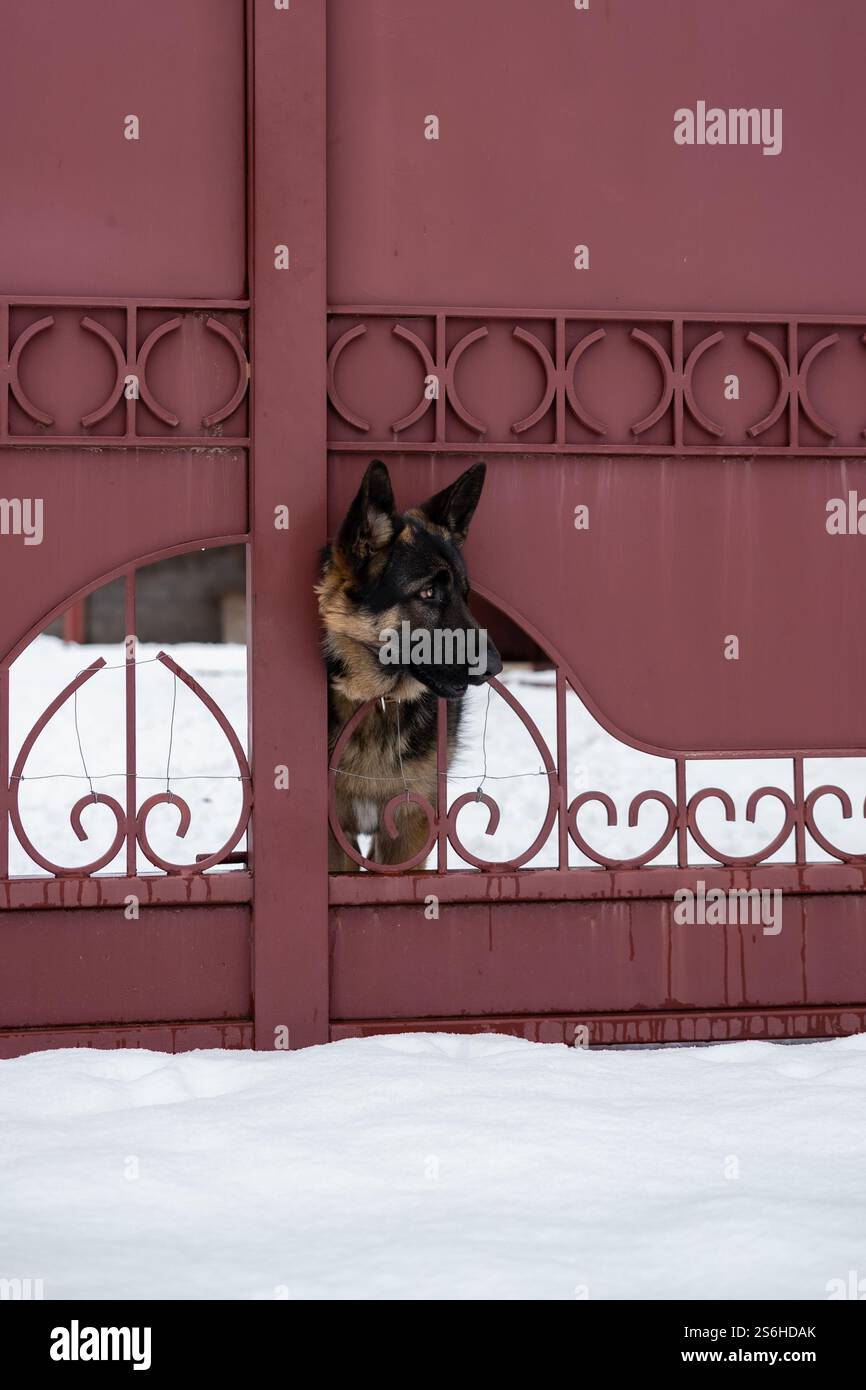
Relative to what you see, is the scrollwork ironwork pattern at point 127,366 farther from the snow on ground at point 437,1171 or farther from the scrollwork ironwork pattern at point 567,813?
the snow on ground at point 437,1171

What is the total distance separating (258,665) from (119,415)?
92cm

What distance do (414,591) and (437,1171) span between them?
5.67 feet

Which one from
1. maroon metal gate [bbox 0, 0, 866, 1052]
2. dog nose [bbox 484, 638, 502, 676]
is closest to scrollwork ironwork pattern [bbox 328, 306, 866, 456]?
maroon metal gate [bbox 0, 0, 866, 1052]

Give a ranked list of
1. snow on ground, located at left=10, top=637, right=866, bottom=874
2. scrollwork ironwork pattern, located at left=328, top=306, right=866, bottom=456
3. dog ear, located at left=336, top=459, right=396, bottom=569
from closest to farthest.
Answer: dog ear, located at left=336, top=459, right=396, bottom=569, scrollwork ironwork pattern, located at left=328, top=306, right=866, bottom=456, snow on ground, located at left=10, top=637, right=866, bottom=874

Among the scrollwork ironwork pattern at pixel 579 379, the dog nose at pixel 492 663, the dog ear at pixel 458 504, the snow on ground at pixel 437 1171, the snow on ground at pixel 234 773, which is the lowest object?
the snow on ground at pixel 437 1171

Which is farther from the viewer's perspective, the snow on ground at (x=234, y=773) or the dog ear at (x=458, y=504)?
the snow on ground at (x=234, y=773)

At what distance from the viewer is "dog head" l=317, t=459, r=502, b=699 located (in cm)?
348

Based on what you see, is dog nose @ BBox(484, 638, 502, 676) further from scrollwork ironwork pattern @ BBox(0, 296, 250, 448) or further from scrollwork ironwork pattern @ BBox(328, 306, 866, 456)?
scrollwork ironwork pattern @ BBox(0, 296, 250, 448)

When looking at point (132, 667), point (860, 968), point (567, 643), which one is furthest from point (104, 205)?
point (860, 968)

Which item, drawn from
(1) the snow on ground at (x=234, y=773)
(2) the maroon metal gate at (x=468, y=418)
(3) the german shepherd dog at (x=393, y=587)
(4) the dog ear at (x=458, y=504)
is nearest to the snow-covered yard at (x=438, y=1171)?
(2) the maroon metal gate at (x=468, y=418)

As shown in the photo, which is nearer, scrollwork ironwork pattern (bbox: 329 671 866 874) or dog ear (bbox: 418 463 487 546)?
dog ear (bbox: 418 463 487 546)

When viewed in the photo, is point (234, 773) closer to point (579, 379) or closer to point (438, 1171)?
point (579, 379)

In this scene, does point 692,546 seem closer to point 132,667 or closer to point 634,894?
point 634,894

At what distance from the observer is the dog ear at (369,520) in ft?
11.0
